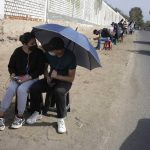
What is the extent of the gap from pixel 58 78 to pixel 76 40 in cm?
60

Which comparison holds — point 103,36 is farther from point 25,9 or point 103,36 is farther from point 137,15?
point 137,15

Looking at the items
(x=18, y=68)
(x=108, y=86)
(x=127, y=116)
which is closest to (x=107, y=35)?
(x=108, y=86)

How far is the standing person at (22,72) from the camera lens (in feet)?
20.5

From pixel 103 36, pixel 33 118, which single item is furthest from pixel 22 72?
pixel 103 36

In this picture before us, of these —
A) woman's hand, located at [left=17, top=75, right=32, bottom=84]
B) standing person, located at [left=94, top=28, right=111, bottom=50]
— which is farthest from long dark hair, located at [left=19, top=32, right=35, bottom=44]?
standing person, located at [left=94, top=28, right=111, bottom=50]

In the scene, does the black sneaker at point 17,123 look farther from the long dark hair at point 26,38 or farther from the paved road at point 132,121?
the paved road at point 132,121

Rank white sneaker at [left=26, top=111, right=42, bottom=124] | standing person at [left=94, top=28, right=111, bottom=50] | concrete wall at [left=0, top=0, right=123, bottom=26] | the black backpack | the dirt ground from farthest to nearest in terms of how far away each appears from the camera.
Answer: the black backpack → standing person at [left=94, top=28, right=111, bottom=50] → concrete wall at [left=0, top=0, right=123, bottom=26] → white sneaker at [left=26, top=111, right=42, bottom=124] → the dirt ground

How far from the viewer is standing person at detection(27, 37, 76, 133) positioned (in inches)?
246

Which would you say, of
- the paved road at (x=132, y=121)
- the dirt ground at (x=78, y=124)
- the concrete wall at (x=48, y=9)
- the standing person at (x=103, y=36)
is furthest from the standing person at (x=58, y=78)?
the standing person at (x=103, y=36)

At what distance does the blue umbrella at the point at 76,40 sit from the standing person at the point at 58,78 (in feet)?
0.58

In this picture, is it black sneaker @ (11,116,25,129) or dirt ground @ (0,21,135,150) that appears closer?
dirt ground @ (0,21,135,150)

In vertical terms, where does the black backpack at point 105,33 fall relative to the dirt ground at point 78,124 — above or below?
above

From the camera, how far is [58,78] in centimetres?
628

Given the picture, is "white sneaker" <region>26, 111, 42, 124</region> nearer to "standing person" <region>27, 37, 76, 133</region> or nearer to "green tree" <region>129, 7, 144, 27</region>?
"standing person" <region>27, 37, 76, 133</region>
